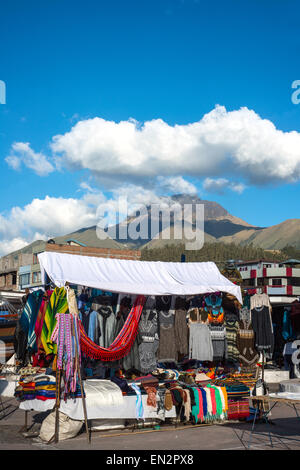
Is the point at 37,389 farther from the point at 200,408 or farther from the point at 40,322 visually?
the point at 200,408

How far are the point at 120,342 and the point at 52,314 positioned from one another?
64.2 inches

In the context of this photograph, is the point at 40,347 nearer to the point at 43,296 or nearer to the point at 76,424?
the point at 43,296

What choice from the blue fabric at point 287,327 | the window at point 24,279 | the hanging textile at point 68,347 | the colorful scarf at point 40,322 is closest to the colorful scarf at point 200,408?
the hanging textile at point 68,347

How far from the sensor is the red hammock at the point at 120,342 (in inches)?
367

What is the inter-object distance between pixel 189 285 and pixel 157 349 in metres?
1.58

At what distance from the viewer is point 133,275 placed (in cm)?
1091

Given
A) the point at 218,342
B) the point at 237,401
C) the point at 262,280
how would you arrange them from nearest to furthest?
the point at 237,401 < the point at 218,342 < the point at 262,280

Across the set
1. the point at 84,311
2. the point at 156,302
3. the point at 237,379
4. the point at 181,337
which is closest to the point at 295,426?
the point at 237,379

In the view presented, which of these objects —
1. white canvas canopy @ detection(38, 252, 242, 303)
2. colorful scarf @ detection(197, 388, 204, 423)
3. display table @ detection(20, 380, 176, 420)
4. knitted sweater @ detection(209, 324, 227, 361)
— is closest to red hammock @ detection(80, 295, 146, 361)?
white canvas canopy @ detection(38, 252, 242, 303)

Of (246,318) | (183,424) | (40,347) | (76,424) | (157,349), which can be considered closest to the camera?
(76,424)

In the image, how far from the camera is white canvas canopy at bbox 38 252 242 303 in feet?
32.2

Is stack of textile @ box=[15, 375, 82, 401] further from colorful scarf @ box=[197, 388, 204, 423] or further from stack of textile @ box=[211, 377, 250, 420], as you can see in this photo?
stack of textile @ box=[211, 377, 250, 420]

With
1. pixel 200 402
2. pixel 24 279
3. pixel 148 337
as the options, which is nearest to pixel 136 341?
pixel 148 337

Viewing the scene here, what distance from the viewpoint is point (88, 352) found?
9359mm
